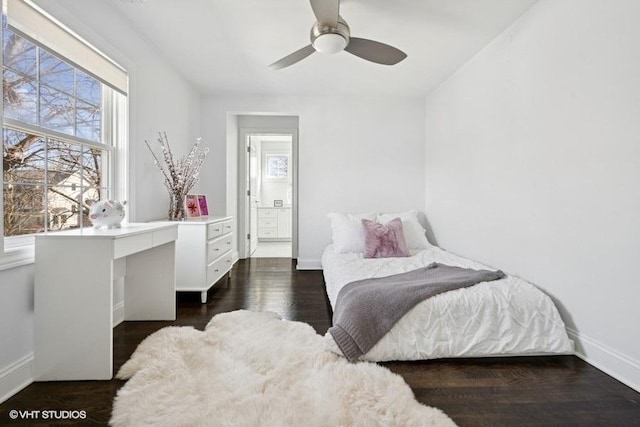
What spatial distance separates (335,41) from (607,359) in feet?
8.39

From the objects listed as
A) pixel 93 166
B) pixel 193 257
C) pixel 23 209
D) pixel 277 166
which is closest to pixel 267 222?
pixel 277 166

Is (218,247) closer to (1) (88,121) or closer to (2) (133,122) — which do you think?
(2) (133,122)

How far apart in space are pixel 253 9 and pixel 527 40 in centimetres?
204

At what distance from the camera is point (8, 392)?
1.41m

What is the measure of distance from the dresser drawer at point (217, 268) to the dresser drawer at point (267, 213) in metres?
3.51

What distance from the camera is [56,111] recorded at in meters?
1.77

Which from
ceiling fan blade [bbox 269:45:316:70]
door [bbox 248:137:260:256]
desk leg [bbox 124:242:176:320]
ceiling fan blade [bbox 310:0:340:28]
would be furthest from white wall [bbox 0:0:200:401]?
ceiling fan blade [bbox 310:0:340:28]

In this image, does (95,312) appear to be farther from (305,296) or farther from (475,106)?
(475,106)

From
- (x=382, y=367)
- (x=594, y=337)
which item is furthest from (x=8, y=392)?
(x=594, y=337)

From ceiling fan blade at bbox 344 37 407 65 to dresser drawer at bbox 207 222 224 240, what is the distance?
6.40ft

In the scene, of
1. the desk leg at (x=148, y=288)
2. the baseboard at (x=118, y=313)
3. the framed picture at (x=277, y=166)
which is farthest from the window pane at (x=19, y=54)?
the framed picture at (x=277, y=166)

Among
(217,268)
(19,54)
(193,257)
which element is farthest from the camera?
(217,268)

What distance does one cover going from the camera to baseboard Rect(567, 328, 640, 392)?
151 centimetres

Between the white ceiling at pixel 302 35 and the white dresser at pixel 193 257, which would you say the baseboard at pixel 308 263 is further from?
the white ceiling at pixel 302 35
